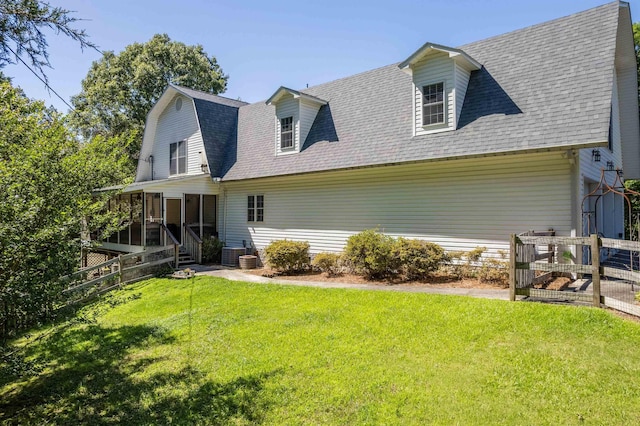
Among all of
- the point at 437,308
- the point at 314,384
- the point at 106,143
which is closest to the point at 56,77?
the point at 106,143

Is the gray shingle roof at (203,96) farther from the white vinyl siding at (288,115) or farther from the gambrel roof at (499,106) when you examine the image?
the gambrel roof at (499,106)

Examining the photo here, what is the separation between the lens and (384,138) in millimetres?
12125

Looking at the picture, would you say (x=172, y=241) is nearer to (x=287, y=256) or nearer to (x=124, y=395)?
(x=287, y=256)

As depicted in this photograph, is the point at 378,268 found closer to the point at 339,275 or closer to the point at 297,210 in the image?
the point at 339,275

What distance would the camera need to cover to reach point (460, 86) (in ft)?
35.9

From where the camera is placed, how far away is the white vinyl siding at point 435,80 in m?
10.8

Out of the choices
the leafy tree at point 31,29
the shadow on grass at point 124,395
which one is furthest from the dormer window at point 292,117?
the leafy tree at point 31,29

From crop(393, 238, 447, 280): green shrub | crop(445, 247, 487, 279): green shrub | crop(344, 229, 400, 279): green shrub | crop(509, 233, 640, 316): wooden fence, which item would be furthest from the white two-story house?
crop(509, 233, 640, 316): wooden fence

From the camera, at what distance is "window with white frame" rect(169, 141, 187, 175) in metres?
18.6

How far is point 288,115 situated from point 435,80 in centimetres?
607

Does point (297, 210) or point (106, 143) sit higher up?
point (106, 143)

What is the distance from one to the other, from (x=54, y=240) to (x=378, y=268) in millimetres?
7433

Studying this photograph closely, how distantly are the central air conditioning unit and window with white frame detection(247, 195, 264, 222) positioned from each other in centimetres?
143

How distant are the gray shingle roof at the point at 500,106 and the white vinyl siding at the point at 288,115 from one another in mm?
425
